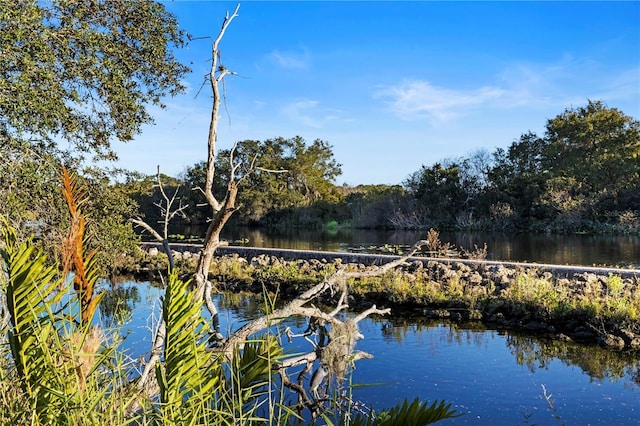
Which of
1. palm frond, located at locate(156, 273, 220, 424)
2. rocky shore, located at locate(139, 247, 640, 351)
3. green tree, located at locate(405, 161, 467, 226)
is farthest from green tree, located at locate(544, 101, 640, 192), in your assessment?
palm frond, located at locate(156, 273, 220, 424)

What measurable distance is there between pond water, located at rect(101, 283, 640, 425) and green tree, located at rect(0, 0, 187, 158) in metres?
2.23

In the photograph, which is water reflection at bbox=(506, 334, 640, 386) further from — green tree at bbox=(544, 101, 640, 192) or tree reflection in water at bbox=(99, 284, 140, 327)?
green tree at bbox=(544, 101, 640, 192)

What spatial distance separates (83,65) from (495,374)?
6.82m

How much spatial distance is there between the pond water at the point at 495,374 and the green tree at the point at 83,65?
87.9 inches

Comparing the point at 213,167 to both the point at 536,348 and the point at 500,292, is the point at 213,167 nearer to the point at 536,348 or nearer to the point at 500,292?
the point at 536,348

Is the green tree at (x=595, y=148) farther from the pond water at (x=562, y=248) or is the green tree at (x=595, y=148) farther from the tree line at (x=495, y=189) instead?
the pond water at (x=562, y=248)

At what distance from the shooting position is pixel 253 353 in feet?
6.98

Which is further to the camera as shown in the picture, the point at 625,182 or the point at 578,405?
the point at 625,182

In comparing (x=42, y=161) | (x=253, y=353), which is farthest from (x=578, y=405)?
(x=42, y=161)

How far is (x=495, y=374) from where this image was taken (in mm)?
7711

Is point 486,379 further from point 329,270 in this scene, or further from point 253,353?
point 329,270

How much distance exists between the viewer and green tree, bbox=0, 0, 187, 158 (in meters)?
5.44

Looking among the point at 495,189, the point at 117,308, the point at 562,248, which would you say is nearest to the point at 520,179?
the point at 495,189

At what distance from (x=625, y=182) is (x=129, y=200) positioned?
33.3 m
